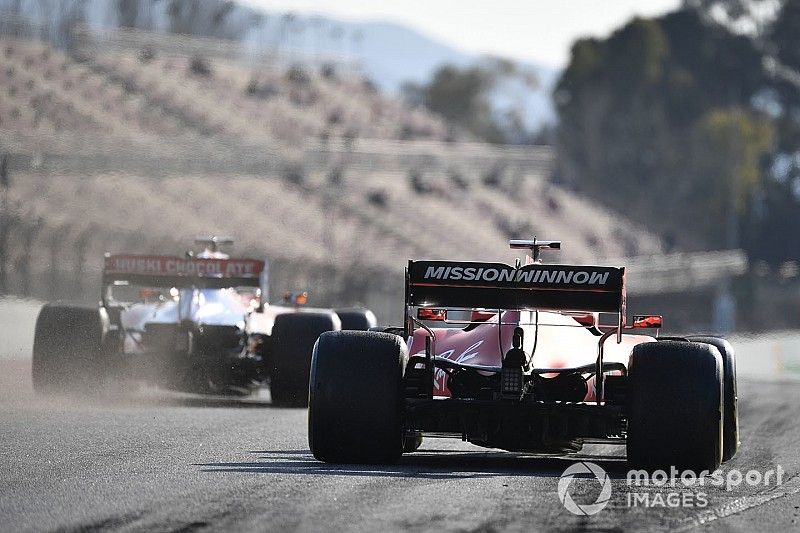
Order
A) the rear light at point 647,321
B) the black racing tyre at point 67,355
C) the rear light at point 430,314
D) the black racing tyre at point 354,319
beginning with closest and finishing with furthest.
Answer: the rear light at point 647,321 → the rear light at point 430,314 → the black racing tyre at point 67,355 → the black racing tyre at point 354,319

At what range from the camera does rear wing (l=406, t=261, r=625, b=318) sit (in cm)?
1305

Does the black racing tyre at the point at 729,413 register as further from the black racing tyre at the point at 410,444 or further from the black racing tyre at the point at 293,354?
the black racing tyre at the point at 293,354

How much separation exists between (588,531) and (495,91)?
130m

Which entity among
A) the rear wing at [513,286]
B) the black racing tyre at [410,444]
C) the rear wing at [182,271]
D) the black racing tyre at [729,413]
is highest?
the rear wing at [182,271]

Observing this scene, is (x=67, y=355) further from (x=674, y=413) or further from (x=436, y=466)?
(x=674, y=413)

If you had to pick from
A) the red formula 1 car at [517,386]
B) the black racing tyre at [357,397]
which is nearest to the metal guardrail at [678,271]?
the red formula 1 car at [517,386]

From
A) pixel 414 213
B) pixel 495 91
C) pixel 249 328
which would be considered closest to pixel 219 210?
pixel 414 213

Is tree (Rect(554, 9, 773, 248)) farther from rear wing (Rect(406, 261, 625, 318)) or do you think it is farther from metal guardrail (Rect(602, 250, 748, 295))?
rear wing (Rect(406, 261, 625, 318))

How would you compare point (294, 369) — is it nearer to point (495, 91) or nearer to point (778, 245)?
point (778, 245)

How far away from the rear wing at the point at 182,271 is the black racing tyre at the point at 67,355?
0.75m

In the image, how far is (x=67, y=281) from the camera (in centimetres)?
3538

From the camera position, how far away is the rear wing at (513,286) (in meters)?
13.0

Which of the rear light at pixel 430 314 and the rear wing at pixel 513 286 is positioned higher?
the rear wing at pixel 513 286

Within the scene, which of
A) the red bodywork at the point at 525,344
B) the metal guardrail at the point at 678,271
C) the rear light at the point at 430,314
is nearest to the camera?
the red bodywork at the point at 525,344
